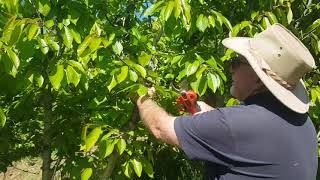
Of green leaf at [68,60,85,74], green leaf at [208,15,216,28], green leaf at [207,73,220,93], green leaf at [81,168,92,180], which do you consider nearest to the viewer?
green leaf at [68,60,85,74]

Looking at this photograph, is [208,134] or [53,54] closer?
[208,134]

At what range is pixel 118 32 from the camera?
9.68 ft

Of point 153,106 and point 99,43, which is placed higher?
point 99,43

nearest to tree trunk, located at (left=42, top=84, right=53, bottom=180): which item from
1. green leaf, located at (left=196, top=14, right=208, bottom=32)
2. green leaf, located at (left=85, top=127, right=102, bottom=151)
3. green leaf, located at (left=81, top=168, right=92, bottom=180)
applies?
green leaf, located at (left=81, top=168, right=92, bottom=180)

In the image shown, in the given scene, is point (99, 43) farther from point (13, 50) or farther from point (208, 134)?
point (208, 134)

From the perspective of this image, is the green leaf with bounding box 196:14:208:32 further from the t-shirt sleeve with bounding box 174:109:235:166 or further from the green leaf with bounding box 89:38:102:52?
the t-shirt sleeve with bounding box 174:109:235:166

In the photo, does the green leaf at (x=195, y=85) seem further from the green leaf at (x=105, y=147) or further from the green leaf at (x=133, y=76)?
the green leaf at (x=105, y=147)

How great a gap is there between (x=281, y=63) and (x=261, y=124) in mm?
279

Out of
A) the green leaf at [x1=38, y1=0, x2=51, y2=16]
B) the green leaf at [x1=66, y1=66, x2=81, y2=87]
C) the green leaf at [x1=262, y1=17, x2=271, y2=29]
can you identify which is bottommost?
the green leaf at [x1=262, y1=17, x2=271, y2=29]

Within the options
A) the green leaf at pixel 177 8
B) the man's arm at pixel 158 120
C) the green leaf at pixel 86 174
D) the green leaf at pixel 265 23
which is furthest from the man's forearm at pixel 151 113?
the green leaf at pixel 265 23

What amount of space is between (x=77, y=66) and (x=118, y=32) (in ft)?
1.02

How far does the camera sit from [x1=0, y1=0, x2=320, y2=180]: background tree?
9.12ft

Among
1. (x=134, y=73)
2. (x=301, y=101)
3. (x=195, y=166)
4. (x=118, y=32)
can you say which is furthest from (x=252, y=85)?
(x=195, y=166)

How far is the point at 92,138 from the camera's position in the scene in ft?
9.79
